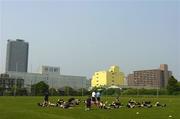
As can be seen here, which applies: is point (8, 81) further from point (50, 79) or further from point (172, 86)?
point (172, 86)

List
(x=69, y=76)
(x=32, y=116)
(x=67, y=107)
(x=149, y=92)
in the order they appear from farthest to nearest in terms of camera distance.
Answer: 1. (x=69, y=76)
2. (x=149, y=92)
3. (x=67, y=107)
4. (x=32, y=116)

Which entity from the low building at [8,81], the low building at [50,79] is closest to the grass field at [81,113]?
the low building at [8,81]

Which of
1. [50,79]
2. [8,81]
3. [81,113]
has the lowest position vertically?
[81,113]

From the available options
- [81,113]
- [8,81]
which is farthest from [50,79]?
[81,113]

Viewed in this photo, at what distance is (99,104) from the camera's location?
42.7m

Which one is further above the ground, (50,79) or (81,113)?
(50,79)

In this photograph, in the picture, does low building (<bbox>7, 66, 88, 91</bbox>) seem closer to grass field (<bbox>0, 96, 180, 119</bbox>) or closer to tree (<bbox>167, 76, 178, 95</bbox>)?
tree (<bbox>167, 76, 178, 95</bbox>)

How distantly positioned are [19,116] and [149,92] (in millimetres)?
101538

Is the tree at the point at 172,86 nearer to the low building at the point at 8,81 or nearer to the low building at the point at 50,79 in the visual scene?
the low building at the point at 50,79

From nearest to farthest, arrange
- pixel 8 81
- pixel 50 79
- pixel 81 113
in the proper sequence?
1. pixel 81 113
2. pixel 8 81
3. pixel 50 79

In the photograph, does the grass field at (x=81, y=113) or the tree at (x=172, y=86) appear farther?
the tree at (x=172, y=86)

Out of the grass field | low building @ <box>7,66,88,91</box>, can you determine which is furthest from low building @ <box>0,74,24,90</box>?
the grass field

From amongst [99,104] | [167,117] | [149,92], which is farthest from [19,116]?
[149,92]

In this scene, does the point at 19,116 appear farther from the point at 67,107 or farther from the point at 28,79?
the point at 28,79
